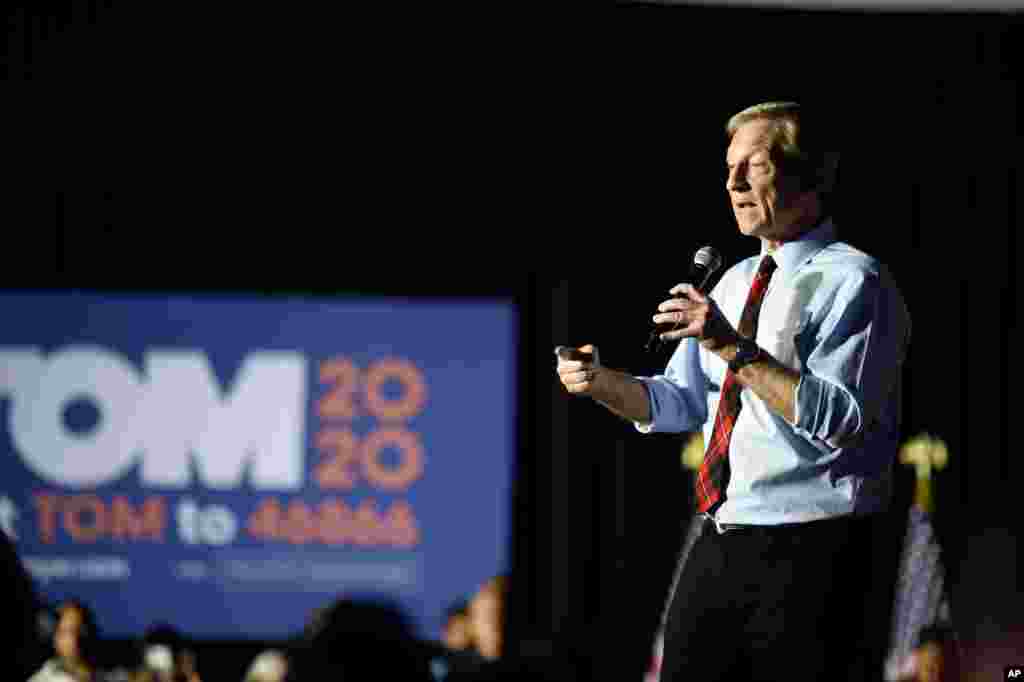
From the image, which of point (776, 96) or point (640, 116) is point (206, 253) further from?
point (776, 96)

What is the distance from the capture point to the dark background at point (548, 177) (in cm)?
623

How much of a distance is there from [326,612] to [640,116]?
502 centimetres

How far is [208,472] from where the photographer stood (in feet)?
20.4

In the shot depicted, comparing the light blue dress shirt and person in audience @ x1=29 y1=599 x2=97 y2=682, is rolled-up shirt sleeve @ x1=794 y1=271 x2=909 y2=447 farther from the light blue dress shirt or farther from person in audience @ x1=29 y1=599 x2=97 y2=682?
person in audience @ x1=29 y1=599 x2=97 y2=682

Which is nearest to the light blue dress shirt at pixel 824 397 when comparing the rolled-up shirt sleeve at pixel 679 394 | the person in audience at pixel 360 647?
the rolled-up shirt sleeve at pixel 679 394

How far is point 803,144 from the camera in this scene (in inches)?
98.1

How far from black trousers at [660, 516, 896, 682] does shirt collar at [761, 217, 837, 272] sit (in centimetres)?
43

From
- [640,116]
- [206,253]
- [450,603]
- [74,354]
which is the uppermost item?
[640,116]

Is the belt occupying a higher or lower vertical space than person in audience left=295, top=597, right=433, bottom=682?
lower

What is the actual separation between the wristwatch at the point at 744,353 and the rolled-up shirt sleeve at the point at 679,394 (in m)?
0.28

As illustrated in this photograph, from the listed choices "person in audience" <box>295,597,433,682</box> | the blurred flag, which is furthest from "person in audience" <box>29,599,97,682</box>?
"person in audience" <box>295,597,433,682</box>

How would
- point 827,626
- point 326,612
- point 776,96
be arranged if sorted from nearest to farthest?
point 326,612, point 827,626, point 776,96

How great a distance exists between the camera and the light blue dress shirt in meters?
2.37

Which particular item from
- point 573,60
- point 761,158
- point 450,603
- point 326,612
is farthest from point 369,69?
point 326,612
